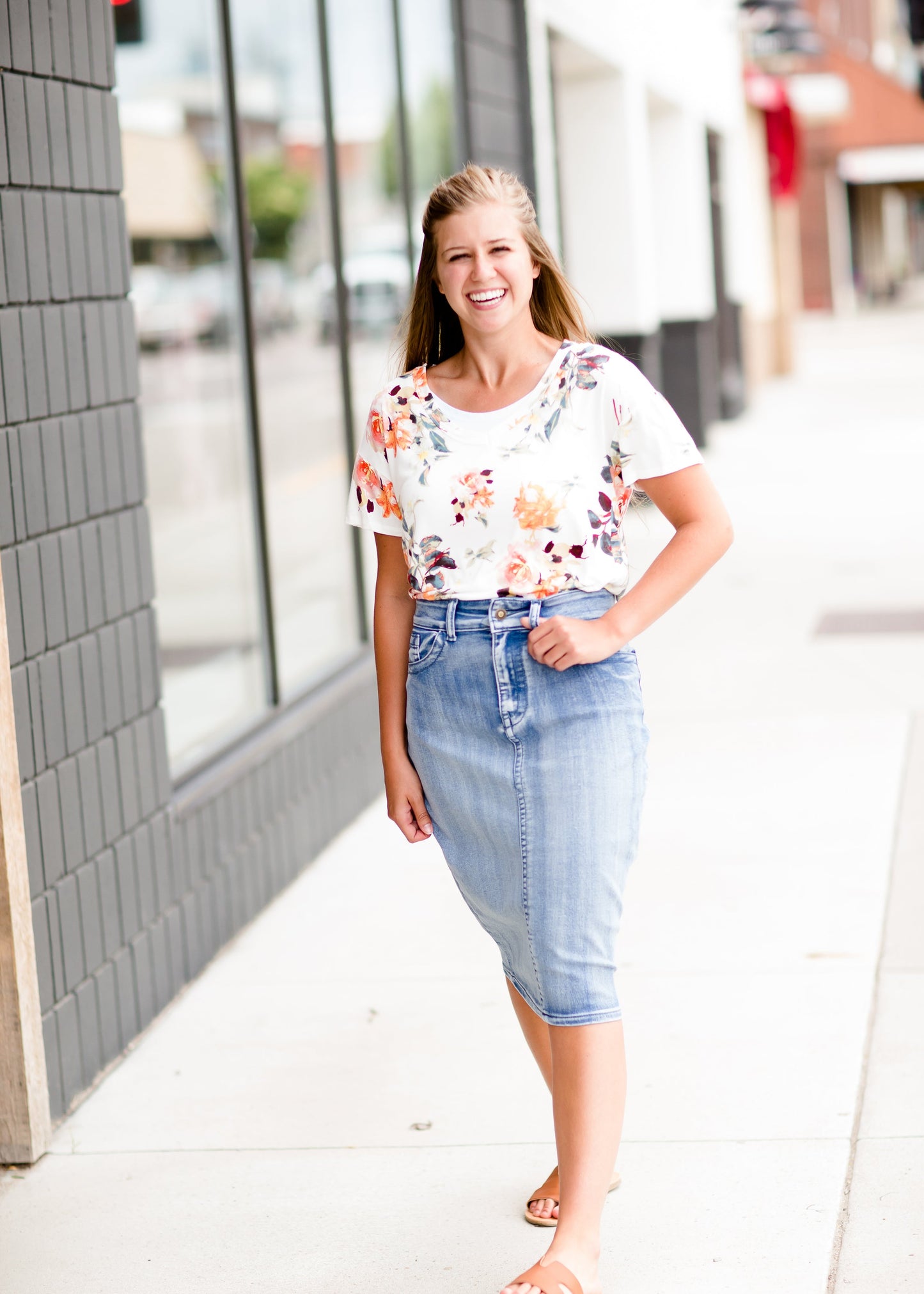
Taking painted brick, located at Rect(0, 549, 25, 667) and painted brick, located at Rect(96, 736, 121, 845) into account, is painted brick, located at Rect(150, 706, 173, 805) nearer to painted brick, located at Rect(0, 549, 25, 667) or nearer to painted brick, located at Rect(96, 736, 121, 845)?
painted brick, located at Rect(96, 736, 121, 845)

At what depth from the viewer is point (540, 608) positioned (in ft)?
9.29

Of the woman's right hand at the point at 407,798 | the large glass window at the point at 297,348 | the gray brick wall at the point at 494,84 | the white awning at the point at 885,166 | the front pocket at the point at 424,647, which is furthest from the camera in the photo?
the white awning at the point at 885,166

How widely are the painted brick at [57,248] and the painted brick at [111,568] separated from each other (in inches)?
21.6

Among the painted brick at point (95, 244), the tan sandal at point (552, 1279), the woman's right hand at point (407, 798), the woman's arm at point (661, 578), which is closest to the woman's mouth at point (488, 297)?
the woman's arm at point (661, 578)

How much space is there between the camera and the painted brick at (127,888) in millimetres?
4289

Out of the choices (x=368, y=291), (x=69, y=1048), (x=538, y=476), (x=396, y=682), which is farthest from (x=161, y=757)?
(x=368, y=291)

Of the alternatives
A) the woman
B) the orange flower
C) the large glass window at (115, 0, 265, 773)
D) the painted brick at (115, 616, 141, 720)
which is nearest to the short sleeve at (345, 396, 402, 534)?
the woman

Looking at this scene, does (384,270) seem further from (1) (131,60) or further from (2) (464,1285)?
(2) (464,1285)

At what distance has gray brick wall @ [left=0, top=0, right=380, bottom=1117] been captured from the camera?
12.6 ft

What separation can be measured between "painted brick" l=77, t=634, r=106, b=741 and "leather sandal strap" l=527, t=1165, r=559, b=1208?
1527mm

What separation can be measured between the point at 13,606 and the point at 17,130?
3.37ft

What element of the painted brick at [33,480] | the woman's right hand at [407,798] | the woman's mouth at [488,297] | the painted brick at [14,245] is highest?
the painted brick at [14,245]

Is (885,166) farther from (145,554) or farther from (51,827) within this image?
(51,827)

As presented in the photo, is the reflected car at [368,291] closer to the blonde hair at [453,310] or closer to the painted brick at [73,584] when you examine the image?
the painted brick at [73,584]
